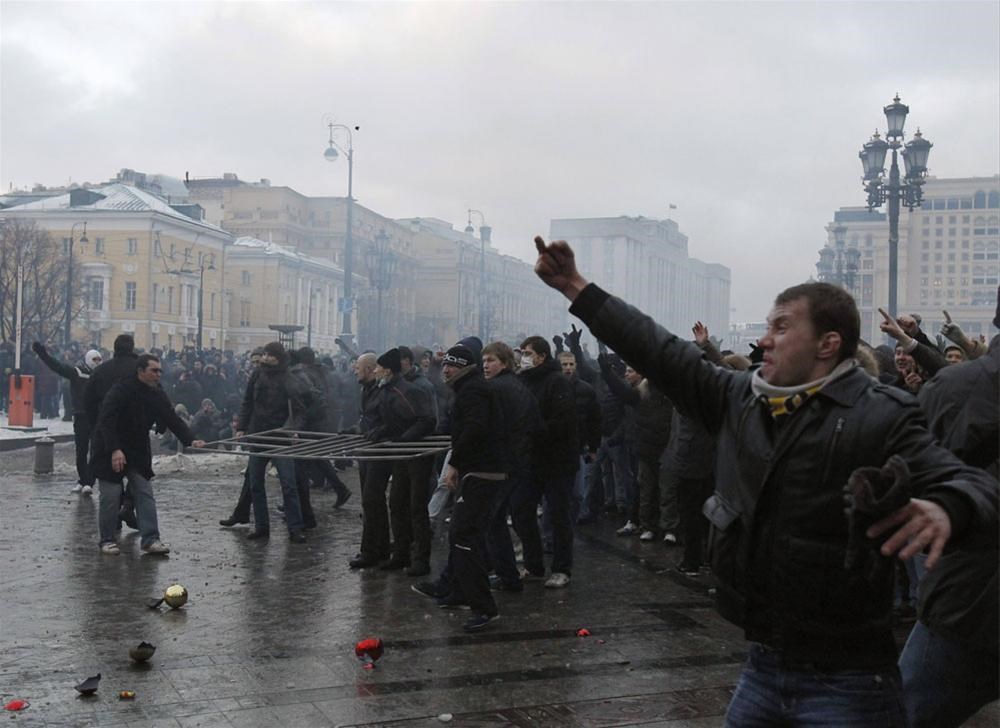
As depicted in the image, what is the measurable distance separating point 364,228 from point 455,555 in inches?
3516

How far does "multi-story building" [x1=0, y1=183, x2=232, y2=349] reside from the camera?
61.2 m

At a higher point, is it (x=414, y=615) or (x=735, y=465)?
(x=735, y=465)

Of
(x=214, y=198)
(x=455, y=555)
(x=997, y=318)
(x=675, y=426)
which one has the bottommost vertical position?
(x=455, y=555)

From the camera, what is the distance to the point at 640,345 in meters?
3.06

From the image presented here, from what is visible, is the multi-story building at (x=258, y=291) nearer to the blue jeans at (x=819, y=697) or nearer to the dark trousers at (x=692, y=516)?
the dark trousers at (x=692, y=516)

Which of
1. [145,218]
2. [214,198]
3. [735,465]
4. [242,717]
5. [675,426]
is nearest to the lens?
[735,465]

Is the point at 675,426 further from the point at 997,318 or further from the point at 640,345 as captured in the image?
the point at 640,345

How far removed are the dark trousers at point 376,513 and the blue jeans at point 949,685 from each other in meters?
6.35

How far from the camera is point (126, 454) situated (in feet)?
31.9

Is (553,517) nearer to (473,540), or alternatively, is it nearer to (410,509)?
(410,509)

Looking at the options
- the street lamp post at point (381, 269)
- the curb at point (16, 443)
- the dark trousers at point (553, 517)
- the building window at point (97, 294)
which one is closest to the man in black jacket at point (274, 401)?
the dark trousers at point (553, 517)

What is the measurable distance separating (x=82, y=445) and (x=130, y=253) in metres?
52.3

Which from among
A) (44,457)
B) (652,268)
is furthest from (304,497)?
(652,268)

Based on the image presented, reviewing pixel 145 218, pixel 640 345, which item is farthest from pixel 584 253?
pixel 640 345
